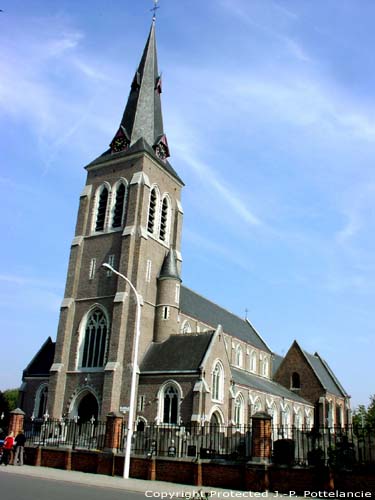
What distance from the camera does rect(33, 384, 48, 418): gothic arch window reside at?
127 ft

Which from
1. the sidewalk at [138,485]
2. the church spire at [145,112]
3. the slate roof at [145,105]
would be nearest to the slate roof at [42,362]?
the church spire at [145,112]

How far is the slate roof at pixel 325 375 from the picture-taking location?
60.1 meters

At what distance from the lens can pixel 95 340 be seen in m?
36.0

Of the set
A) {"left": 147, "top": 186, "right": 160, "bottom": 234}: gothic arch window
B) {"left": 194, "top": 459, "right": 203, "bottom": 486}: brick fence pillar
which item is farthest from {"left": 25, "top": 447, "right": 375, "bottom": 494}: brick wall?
{"left": 147, "top": 186, "right": 160, "bottom": 234}: gothic arch window

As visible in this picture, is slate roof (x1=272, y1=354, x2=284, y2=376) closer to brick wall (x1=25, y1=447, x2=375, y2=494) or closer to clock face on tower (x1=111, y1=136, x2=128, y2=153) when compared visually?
clock face on tower (x1=111, y1=136, x2=128, y2=153)

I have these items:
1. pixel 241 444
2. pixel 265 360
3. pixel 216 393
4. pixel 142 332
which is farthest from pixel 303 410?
pixel 241 444

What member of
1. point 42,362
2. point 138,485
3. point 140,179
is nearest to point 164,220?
point 140,179

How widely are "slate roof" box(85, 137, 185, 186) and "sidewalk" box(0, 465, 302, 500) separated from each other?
2592 cm

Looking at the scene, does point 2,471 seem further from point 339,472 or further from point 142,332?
point 142,332

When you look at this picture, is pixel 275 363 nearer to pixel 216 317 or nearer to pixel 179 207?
pixel 216 317

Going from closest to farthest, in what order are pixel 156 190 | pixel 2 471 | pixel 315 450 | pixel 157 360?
pixel 315 450, pixel 2 471, pixel 157 360, pixel 156 190

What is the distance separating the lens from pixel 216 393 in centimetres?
3425

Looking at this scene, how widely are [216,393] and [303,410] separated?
2447 cm

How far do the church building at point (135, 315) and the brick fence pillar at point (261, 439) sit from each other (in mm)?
14549
